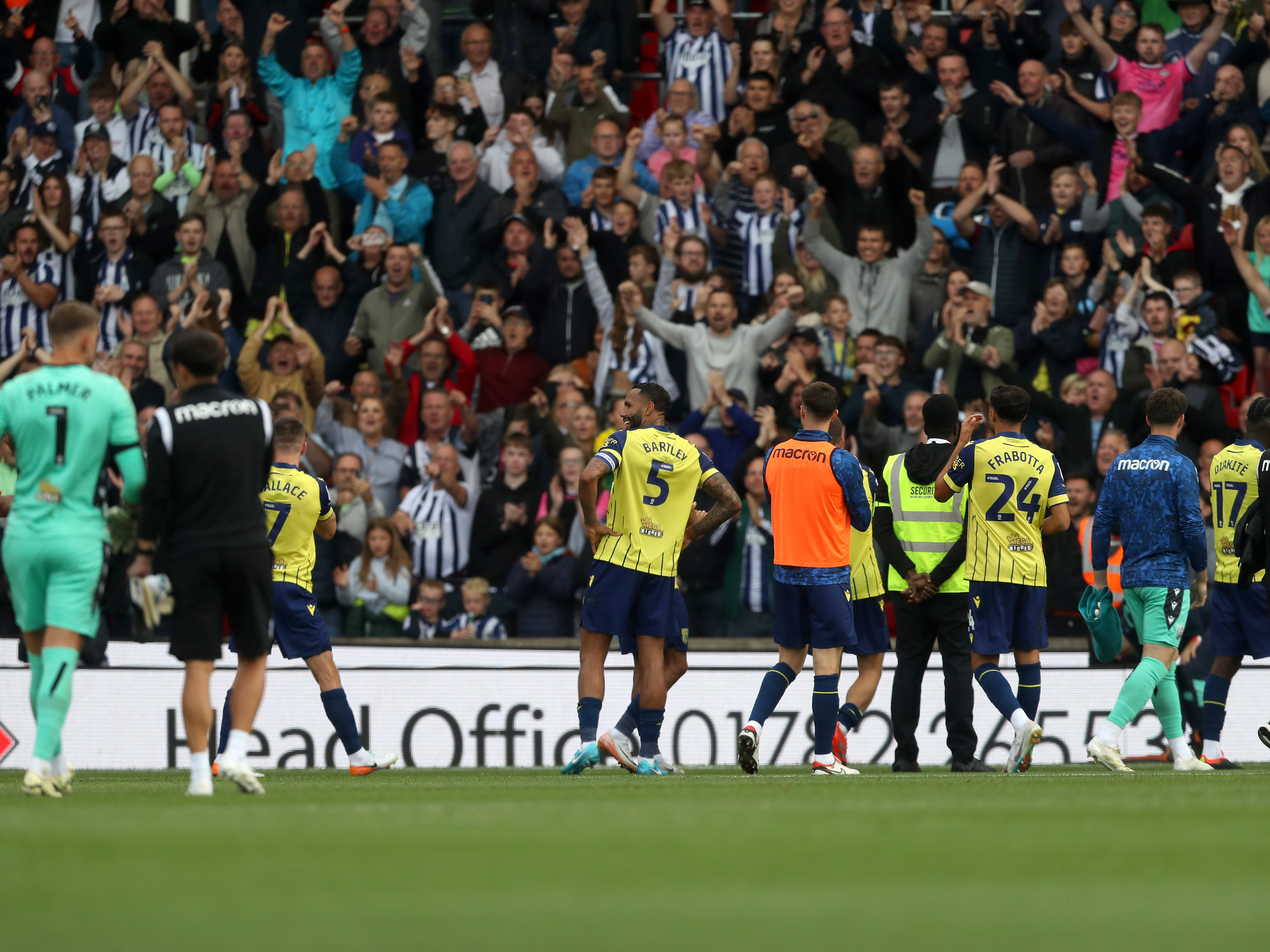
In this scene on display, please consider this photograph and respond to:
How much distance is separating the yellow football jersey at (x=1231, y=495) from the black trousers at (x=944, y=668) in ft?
5.74

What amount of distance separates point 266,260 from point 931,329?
6.92 meters

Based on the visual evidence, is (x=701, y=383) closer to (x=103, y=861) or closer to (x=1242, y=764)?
(x=1242, y=764)

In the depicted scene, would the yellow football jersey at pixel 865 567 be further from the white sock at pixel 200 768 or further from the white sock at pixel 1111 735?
the white sock at pixel 200 768

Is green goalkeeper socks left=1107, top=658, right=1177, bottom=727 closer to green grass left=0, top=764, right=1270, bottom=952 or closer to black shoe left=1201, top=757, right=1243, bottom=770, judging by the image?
black shoe left=1201, top=757, right=1243, bottom=770

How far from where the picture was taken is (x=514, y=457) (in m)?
16.1

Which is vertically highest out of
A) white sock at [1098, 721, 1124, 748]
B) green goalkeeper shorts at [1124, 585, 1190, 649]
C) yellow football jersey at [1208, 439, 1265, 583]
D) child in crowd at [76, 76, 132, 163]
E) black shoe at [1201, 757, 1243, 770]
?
child in crowd at [76, 76, 132, 163]

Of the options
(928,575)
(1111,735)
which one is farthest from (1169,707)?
(928,575)

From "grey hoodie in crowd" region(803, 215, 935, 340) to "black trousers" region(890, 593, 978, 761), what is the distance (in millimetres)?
5325

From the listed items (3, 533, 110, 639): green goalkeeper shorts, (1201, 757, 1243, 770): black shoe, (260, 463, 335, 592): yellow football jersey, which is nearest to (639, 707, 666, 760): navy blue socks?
(260, 463, 335, 592): yellow football jersey

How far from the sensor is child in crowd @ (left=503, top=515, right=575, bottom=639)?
15578 millimetres

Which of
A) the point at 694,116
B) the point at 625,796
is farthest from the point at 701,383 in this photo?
the point at 625,796

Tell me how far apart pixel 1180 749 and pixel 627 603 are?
12.2 ft

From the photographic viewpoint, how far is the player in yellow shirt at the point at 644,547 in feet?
37.1

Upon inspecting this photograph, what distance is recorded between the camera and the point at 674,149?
1808cm
